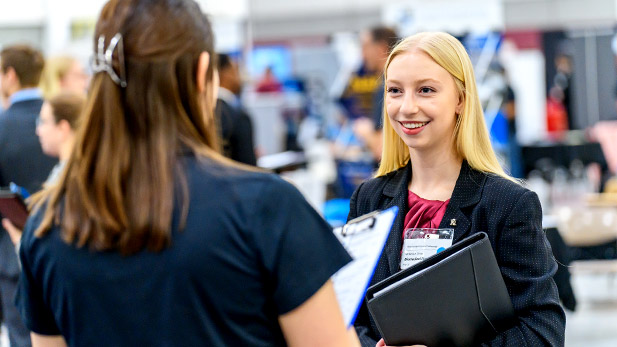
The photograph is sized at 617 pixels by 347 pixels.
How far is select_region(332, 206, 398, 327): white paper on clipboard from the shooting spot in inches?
52.1

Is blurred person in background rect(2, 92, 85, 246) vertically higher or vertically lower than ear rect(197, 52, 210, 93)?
lower

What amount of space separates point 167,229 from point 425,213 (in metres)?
0.96

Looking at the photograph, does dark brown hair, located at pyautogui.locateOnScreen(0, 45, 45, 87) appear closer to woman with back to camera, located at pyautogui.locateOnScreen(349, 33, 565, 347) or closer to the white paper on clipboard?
woman with back to camera, located at pyautogui.locateOnScreen(349, 33, 565, 347)

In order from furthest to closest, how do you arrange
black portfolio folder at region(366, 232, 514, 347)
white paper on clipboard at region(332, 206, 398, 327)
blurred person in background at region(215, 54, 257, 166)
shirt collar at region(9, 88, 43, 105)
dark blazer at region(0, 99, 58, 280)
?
blurred person in background at region(215, 54, 257, 166) < shirt collar at region(9, 88, 43, 105) < dark blazer at region(0, 99, 58, 280) < black portfolio folder at region(366, 232, 514, 347) < white paper on clipboard at region(332, 206, 398, 327)

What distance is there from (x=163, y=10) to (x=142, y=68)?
0.09 metres

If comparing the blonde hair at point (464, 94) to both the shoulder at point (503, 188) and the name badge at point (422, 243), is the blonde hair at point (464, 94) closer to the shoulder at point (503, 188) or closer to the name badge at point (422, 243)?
the shoulder at point (503, 188)

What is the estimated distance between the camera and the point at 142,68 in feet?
3.84

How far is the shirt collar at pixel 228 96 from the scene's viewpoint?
4678 mm

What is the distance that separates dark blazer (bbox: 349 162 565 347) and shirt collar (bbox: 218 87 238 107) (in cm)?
289

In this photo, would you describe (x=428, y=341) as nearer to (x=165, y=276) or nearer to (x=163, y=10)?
(x=165, y=276)

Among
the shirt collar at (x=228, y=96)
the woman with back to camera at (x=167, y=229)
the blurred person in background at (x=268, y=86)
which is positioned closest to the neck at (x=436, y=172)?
the woman with back to camera at (x=167, y=229)

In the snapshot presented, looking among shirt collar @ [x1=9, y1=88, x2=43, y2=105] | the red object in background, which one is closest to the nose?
shirt collar @ [x1=9, y1=88, x2=43, y2=105]

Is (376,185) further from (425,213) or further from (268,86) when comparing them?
(268,86)

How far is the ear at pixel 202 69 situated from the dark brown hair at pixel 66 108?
6.92ft
